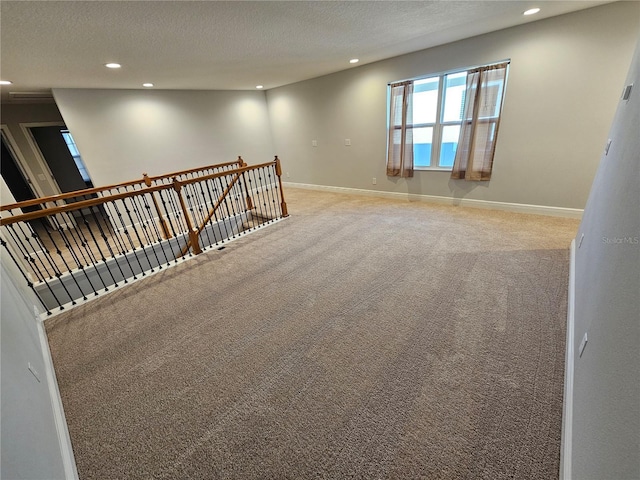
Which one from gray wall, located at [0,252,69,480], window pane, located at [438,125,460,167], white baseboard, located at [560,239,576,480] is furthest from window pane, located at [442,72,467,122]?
gray wall, located at [0,252,69,480]

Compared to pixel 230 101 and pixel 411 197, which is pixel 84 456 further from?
pixel 230 101

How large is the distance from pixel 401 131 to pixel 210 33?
3.12 m

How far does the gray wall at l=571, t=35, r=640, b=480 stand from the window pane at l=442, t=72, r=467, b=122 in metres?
2.72

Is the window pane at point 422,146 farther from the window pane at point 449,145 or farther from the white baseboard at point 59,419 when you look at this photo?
the white baseboard at point 59,419

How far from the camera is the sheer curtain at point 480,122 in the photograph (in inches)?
133

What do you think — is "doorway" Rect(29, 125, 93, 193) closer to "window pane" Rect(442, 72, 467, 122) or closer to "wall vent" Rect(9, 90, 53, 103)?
"wall vent" Rect(9, 90, 53, 103)

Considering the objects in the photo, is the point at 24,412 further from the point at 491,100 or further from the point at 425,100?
the point at 425,100

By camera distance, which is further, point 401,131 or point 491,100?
point 401,131

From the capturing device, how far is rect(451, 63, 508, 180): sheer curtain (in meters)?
3.38

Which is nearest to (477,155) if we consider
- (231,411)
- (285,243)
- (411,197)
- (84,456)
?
(411,197)

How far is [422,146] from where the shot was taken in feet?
14.3

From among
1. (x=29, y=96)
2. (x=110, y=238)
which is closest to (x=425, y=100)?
(x=110, y=238)

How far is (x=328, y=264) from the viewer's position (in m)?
2.82

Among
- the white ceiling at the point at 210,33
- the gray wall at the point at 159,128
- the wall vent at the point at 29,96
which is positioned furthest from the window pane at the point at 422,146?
the wall vent at the point at 29,96
